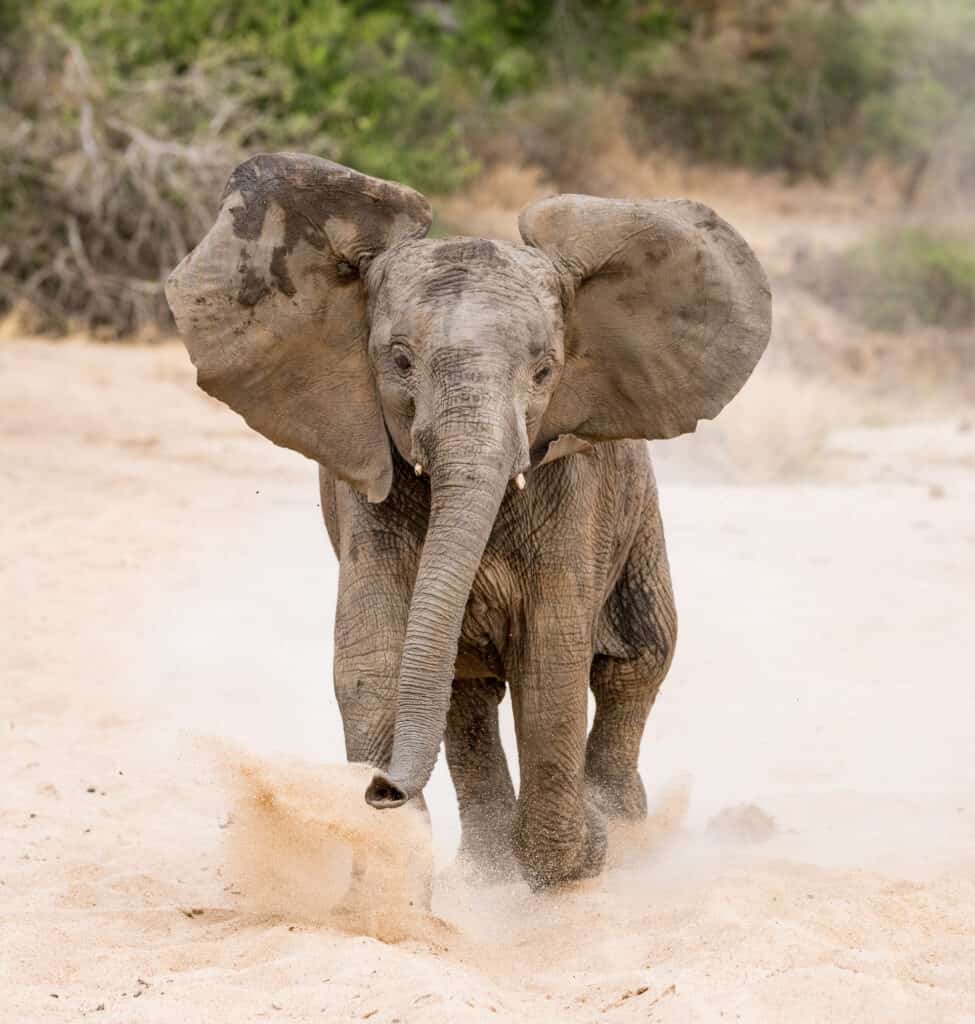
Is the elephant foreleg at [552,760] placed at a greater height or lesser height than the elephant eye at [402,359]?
lesser

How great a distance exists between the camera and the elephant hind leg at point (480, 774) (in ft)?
19.3

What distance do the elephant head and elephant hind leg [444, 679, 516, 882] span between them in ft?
3.58

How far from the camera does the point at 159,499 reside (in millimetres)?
11953

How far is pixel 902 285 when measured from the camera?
71.7 ft

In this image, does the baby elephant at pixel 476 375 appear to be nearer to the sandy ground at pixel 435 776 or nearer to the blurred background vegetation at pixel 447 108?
the sandy ground at pixel 435 776

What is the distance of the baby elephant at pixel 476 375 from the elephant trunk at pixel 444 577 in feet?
0.04

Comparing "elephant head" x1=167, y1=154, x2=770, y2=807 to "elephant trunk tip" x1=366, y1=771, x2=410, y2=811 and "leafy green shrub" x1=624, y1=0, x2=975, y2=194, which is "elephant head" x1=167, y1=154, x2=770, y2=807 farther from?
"leafy green shrub" x1=624, y1=0, x2=975, y2=194

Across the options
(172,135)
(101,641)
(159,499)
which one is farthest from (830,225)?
(101,641)

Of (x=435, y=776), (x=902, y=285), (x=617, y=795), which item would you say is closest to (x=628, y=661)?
(x=617, y=795)

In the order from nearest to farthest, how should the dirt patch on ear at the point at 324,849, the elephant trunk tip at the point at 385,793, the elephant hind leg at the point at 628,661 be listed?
the elephant trunk tip at the point at 385,793 → the dirt patch on ear at the point at 324,849 → the elephant hind leg at the point at 628,661

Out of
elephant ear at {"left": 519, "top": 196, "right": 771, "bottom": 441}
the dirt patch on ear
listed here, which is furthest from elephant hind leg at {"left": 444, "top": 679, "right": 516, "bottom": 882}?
elephant ear at {"left": 519, "top": 196, "right": 771, "bottom": 441}

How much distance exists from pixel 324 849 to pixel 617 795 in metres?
1.33

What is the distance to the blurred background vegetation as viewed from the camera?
60.7ft

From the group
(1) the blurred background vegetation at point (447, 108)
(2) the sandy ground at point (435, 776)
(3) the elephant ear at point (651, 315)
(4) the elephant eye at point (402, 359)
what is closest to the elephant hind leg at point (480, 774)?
(2) the sandy ground at point (435, 776)
